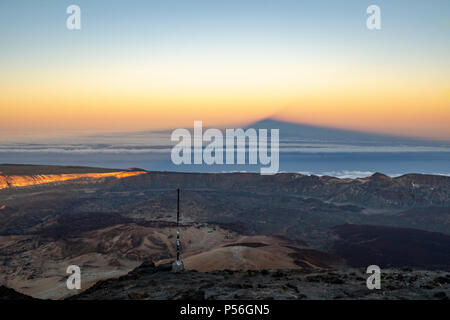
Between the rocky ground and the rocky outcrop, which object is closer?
the rocky ground

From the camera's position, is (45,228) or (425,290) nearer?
(425,290)

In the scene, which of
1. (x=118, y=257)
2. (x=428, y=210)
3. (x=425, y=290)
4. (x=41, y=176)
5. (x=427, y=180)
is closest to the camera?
(x=425, y=290)

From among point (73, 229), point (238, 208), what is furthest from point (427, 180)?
point (73, 229)

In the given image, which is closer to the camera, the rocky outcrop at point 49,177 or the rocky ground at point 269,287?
the rocky ground at point 269,287

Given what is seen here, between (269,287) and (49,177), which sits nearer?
(269,287)

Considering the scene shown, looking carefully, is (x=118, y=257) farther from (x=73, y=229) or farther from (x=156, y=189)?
(x=156, y=189)

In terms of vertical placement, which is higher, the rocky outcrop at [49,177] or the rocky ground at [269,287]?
the rocky ground at [269,287]

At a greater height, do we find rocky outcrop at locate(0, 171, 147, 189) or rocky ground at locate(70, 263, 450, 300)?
rocky ground at locate(70, 263, 450, 300)

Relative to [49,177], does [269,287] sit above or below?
above
